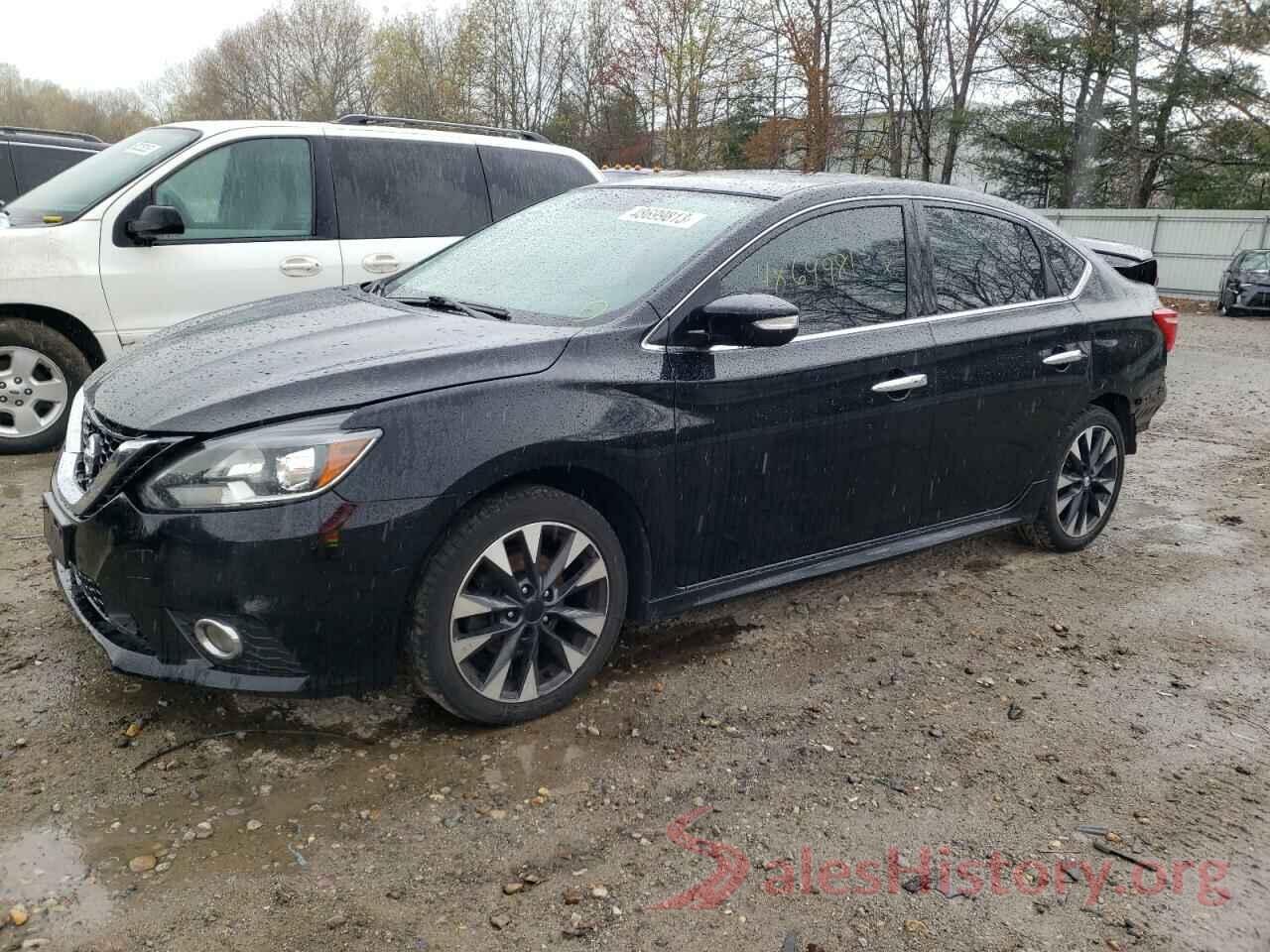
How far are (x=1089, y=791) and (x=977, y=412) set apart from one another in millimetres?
1675

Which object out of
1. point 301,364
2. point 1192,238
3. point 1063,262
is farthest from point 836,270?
point 1192,238

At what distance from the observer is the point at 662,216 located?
12.8 feet

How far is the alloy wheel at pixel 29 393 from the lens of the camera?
5.87 metres

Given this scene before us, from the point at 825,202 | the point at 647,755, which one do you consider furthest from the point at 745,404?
the point at 647,755

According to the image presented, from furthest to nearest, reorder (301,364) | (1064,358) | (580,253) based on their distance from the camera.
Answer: (1064,358), (580,253), (301,364)

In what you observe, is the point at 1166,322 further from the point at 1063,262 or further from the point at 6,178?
the point at 6,178

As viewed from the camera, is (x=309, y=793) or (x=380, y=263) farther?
(x=380, y=263)

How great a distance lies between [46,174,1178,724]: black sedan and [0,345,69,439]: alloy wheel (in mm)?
2617

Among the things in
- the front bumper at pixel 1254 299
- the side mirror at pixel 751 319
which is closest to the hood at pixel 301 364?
the side mirror at pixel 751 319

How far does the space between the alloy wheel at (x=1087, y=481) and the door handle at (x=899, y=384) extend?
1.26m

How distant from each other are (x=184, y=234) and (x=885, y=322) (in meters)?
4.10

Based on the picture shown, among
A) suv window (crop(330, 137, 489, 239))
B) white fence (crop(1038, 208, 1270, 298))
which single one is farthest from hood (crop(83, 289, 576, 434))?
white fence (crop(1038, 208, 1270, 298))

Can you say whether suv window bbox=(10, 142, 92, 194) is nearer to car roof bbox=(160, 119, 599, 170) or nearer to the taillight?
car roof bbox=(160, 119, 599, 170)

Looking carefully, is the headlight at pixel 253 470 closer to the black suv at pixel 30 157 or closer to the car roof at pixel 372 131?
the car roof at pixel 372 131
